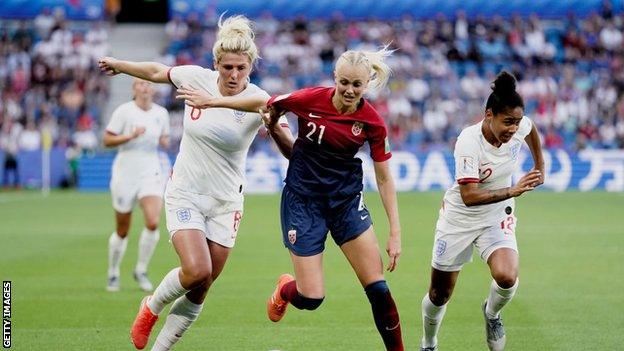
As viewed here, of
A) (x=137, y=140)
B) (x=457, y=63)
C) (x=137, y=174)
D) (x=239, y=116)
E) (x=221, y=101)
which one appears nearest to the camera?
(x=221, y=101)

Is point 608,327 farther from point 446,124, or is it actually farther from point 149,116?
point 446,124

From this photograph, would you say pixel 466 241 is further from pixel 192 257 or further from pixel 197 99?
pixel 197 99

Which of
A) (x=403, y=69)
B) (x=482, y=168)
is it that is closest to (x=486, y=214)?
(x=482, y=168)

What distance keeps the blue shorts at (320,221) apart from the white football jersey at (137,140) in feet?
17.9

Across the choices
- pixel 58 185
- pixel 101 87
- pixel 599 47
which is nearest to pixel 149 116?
pixel 58 185

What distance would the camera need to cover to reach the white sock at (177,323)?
8344 mm

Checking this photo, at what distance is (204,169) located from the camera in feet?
27.6

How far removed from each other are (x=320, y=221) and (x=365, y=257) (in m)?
0.47

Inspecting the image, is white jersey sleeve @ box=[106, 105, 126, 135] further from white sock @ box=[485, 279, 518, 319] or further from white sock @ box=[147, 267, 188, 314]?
white sock @ box=[485, 279, 518, 319]

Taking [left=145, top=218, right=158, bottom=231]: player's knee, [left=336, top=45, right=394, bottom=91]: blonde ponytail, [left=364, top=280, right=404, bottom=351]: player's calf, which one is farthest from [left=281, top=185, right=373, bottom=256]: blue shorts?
[left=145, top=218, right=158, bottom=231]: player's knee

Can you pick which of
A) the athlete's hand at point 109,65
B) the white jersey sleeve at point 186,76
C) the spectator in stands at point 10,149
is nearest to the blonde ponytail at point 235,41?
the white jersey sleeve at point 186,76

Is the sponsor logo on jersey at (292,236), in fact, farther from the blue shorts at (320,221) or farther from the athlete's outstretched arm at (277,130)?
the athlete's outstretched arm at (277,130)

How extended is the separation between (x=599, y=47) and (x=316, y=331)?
29138mm

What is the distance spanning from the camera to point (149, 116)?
13.5 metres
